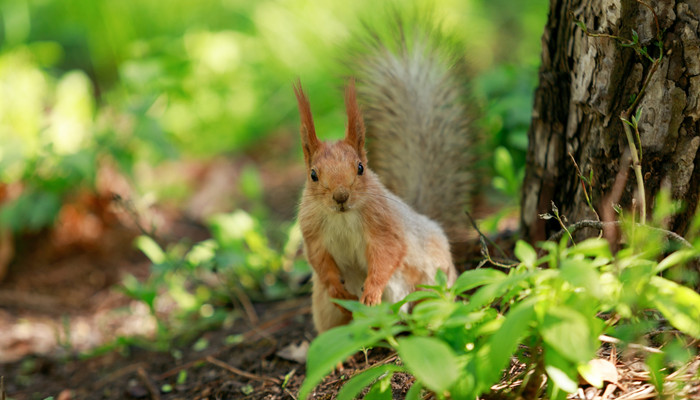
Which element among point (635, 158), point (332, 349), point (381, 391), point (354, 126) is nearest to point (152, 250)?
point (354, 126)

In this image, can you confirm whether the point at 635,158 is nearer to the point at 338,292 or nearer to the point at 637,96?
the point at 637,96

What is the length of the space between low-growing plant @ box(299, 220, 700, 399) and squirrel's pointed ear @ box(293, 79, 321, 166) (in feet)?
2.02

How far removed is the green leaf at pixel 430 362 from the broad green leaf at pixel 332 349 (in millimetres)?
73

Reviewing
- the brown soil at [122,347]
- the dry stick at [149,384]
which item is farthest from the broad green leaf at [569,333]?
the dry stick at [149,384]

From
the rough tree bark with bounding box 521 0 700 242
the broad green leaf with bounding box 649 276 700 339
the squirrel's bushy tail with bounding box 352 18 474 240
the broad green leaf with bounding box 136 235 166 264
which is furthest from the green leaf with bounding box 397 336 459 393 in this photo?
the broad green leaf with bounding box 136 235 166 264

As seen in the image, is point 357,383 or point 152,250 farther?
point 152,250

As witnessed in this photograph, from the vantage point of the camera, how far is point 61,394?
2.29 metres

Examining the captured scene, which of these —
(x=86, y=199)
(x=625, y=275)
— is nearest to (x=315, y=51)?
(x=86, y=199)

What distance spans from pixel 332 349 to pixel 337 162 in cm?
75

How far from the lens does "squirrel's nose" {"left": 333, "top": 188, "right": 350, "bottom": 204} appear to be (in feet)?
5.46

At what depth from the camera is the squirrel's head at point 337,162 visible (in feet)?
5.51

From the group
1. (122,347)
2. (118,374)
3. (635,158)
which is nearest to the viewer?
(635,158)

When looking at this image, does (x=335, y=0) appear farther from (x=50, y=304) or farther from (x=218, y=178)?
(x=50, y=304)

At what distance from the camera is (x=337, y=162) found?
1713mm
